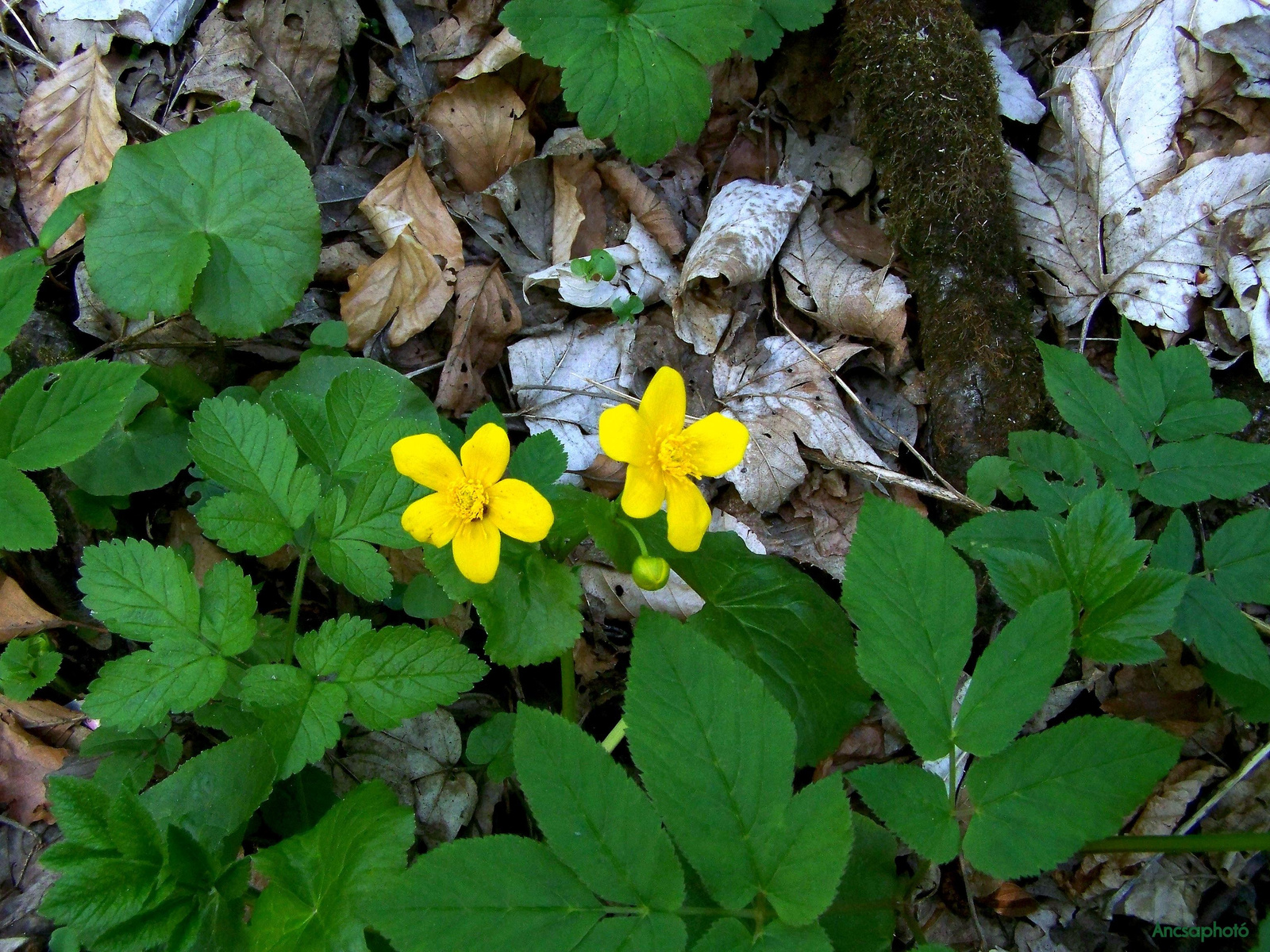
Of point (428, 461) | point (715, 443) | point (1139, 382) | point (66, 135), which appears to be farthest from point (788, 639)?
point (66, 135)

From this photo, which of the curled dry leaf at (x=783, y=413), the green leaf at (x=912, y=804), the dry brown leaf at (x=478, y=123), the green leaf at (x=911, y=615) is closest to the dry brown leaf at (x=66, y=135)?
the dry brown leaf at (x=478, y=123)

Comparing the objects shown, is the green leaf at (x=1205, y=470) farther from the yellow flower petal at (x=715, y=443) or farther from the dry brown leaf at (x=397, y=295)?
the dry brown leaf at (x=397, y=295)

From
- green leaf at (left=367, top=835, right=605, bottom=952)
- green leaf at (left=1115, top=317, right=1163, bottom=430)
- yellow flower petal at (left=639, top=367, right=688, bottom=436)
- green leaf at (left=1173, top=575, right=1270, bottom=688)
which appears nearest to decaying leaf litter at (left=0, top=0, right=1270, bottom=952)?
green leaf at (left=1115, top=317, right=1163, bottom=430)

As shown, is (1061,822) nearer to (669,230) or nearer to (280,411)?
(280,411)

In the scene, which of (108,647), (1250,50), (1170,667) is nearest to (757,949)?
(1170,667)

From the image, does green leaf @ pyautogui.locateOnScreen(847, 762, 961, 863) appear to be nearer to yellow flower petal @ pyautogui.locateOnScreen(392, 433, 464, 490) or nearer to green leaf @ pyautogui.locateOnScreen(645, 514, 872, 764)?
green leaf @ pyautogui.locateOnScreen(645, 514, 872, 764)

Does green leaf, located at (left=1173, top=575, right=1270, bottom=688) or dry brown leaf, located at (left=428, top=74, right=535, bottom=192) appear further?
dry brown leaf, located at (left=428, top=74, right=535, bottom=192)
